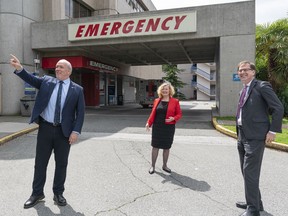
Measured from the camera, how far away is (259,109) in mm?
3371

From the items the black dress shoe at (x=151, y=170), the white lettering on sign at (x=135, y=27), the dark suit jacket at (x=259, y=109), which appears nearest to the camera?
the dark suit jacket at (x=259, y=109)

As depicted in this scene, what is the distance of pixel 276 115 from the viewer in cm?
323

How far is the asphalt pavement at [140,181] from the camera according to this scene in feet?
12.2

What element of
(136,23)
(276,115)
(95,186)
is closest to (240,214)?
(276,115)

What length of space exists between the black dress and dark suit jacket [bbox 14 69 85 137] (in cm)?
187

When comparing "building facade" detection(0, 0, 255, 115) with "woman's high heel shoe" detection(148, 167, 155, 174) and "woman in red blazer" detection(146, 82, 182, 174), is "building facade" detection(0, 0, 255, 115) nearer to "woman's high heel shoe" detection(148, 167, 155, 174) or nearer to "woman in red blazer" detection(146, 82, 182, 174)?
"woman in red blazer" detection(146, 82, 182, 174)

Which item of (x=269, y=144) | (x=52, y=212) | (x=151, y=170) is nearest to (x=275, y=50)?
(x=269, y=144)

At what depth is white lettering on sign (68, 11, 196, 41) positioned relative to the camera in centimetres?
1366

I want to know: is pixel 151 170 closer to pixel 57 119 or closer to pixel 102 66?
pixel 57 119

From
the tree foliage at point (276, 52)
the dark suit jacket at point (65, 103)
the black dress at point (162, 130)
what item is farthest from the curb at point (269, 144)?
the tree foliage at point (276, 52)

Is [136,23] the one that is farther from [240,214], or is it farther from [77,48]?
[240,214]

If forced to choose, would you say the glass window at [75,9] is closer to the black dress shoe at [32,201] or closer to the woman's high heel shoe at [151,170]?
the woman's high heel shoe at [151,170]

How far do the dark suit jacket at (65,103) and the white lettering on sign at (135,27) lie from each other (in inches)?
429

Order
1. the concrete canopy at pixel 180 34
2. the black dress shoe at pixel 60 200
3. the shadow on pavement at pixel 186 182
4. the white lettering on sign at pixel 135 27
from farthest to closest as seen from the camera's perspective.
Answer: the white lettering on sign at pixel 135 27
the concrete canopy at pixel 180 34
the shadow on pavement at pixel 186 182
the black dress shoe at pixel 60 200
